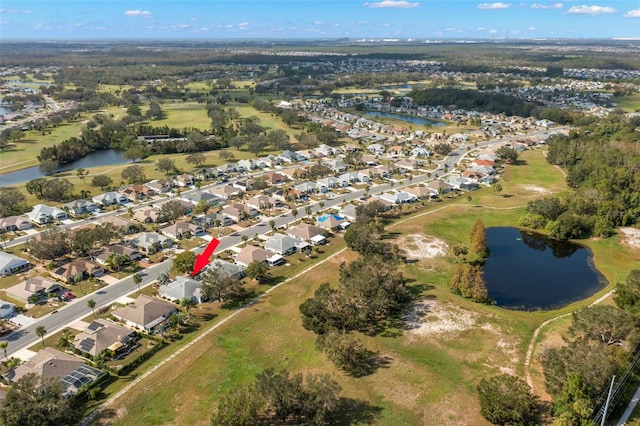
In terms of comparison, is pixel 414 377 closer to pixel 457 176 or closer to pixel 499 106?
pixel 457 176

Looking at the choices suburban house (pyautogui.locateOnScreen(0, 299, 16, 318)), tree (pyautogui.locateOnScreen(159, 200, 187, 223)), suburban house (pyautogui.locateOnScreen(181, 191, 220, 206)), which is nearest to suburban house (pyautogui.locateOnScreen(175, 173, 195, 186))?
suburban house (pyautogui.locateOnScreen(181, 191, 220, 206))

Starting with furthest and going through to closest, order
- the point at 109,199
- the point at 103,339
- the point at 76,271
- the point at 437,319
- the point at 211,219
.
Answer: the point at 109,199 → the point at 211,219 → the point at 76,271 → the point at 437,319 → the point at 103,339

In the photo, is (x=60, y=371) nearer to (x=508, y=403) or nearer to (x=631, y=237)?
(x=508, y=403)

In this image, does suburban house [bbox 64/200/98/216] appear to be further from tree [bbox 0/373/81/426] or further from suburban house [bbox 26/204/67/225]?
tree [bbox 0/373/81/426]

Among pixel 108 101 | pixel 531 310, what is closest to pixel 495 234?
pixel 531 310

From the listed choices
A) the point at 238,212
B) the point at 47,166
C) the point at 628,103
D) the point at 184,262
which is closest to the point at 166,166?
the point at 47,166

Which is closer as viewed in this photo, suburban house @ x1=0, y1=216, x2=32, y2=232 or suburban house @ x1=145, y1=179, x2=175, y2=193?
suburban house @ x1=0, y1=216, x2=32, y2=232
